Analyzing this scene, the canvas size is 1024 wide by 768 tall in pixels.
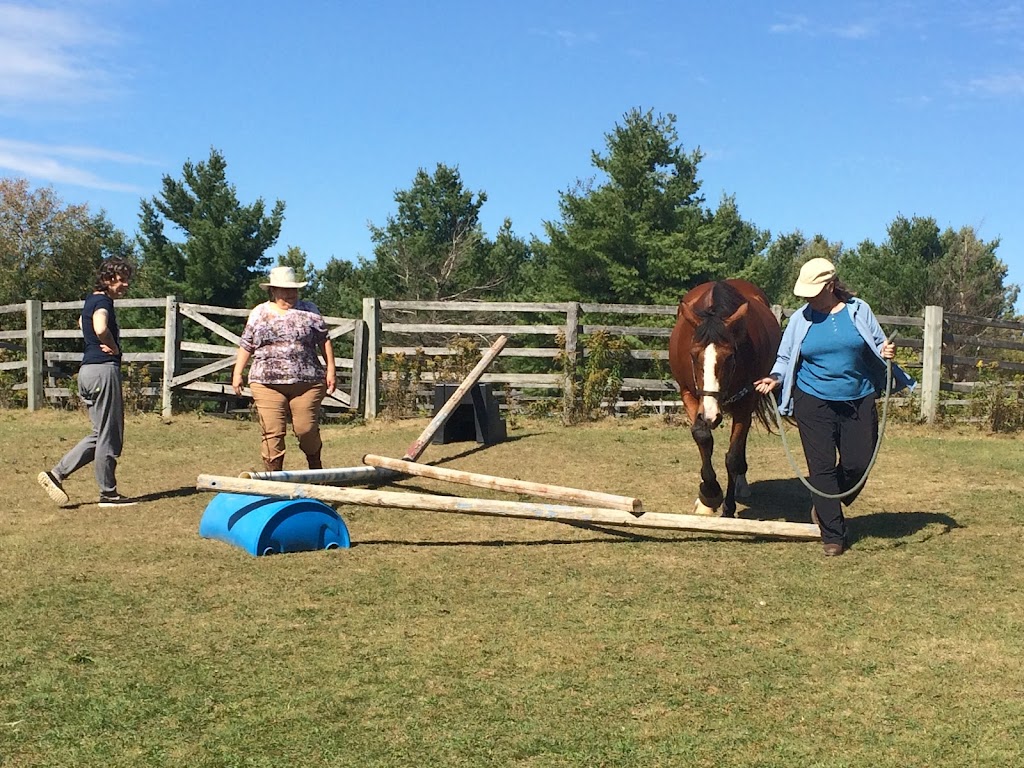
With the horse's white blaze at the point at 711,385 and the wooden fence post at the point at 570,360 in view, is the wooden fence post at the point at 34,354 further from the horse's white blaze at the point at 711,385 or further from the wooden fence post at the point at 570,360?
the horse's white blaze at the point at 711,385

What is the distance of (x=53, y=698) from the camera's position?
3.76 metres

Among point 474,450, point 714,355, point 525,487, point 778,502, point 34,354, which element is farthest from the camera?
point 34,354

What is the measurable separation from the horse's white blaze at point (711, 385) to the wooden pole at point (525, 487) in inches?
30.9

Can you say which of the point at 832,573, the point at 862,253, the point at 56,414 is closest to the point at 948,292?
the point at 862,253

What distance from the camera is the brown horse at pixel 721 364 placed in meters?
6.53

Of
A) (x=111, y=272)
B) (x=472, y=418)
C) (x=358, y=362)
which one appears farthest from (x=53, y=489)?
(x=358, y=362)

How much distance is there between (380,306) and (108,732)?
12014 mm

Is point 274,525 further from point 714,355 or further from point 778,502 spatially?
point 778,502

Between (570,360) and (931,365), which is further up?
(931,365)

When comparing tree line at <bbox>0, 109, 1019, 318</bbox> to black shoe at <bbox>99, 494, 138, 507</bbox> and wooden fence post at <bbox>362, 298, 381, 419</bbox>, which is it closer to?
wooden fence post at <bbox>362, 298, 381, 419</bbox>

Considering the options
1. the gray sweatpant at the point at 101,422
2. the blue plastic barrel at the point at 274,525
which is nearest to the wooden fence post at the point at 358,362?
the gray sweatpant at the point at 101,422

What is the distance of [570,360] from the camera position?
14578mm

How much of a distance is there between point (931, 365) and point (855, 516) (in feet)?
26.8

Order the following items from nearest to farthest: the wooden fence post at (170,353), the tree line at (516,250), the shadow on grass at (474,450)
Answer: the shadow on grass at (474,450) → the wooden fence post at (170,353) → the tree line at (516,250)
